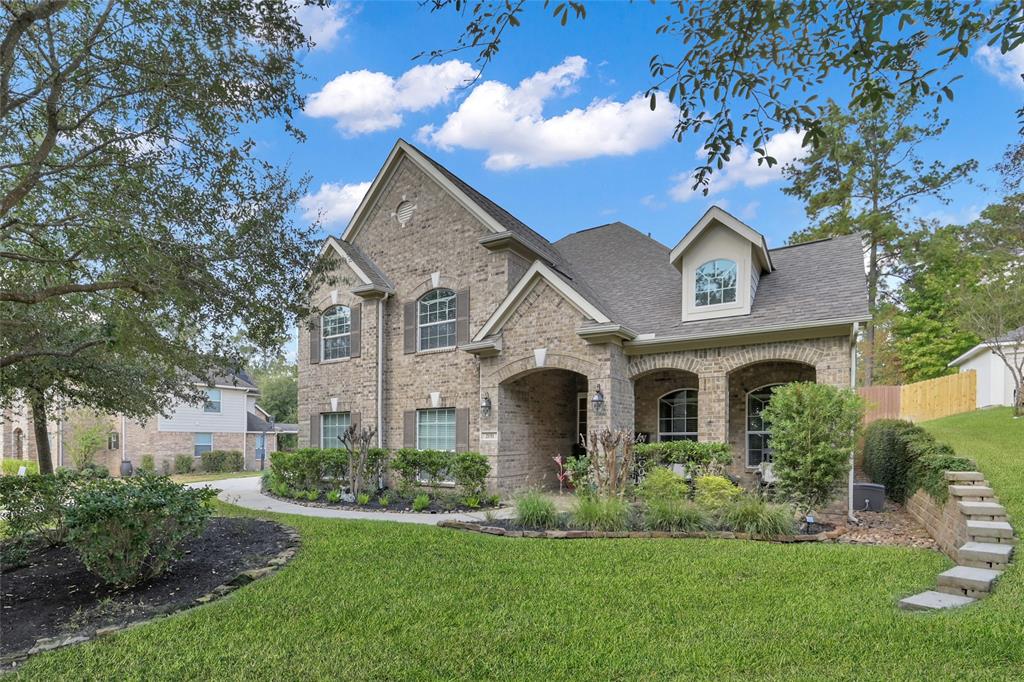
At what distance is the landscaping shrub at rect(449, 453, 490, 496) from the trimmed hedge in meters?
7.46

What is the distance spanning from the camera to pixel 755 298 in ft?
39.1

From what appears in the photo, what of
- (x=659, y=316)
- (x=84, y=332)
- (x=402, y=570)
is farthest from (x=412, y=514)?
(x=659, y=316)

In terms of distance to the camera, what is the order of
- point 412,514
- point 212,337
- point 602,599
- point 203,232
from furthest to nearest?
1. point 412,514
2. point 212,337
3. point 203,232
4. point 602,599

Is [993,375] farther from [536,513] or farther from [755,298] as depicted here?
[536,513]

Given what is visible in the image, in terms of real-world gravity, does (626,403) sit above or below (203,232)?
below

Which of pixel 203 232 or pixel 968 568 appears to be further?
pixel 203 232

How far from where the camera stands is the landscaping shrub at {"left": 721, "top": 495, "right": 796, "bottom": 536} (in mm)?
7348

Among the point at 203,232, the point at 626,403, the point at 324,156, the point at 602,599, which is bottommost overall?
the point at 602,599

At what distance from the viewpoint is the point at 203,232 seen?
261 inches

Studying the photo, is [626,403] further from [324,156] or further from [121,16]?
[121,16]

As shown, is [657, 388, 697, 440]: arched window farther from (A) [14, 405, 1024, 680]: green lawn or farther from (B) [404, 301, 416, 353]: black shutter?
(A) [14, 405, 1024, 680]: green lawn

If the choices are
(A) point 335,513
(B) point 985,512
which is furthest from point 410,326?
(B) point 985,512

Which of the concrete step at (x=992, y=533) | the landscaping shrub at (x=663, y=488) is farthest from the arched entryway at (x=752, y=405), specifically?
the concrete step at (x=992, y=533)

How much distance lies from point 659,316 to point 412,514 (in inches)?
272
